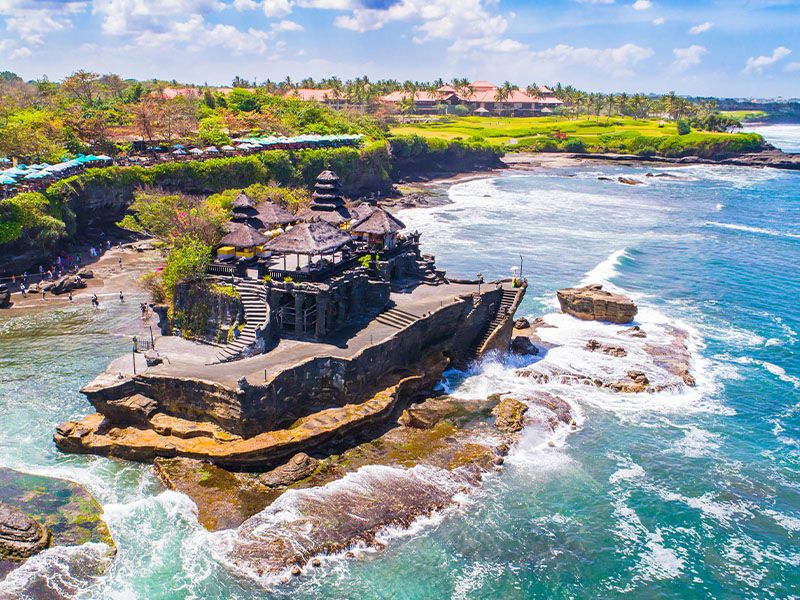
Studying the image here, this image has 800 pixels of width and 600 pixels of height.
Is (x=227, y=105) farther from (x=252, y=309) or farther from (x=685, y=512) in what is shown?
(x=685, y=512)

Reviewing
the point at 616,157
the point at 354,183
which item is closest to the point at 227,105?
the point at 354,183

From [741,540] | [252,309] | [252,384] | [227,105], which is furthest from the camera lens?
[227,105]

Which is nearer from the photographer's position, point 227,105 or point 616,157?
point 227,105

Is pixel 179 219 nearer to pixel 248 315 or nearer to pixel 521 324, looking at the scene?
pixel 248 315

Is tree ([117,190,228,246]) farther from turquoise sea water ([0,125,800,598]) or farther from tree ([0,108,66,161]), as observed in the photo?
tree ([0,108,66,161])

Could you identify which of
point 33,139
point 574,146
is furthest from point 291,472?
point 574,146

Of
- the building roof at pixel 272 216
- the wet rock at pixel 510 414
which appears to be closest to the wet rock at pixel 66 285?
the building roof at pixel 272 216
